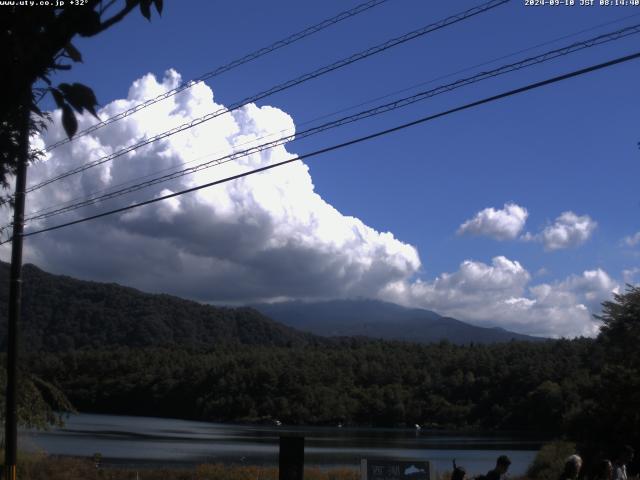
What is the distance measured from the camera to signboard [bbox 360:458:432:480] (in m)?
13.5

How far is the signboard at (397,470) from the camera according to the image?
44.2ft

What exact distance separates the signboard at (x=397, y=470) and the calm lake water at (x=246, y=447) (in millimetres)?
26029

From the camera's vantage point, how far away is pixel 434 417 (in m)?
96.5

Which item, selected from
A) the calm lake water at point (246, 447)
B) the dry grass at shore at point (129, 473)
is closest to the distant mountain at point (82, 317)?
the calm lake water at point (246, 447)

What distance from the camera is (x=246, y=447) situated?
2376 inches

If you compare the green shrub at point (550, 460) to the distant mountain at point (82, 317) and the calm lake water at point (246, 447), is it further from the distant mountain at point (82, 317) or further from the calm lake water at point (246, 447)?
the distant mountain at point (82, 317)

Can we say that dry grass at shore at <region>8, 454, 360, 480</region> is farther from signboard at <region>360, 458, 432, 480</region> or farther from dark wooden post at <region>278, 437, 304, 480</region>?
signboard at <region>360, 458, 432, 480</region>

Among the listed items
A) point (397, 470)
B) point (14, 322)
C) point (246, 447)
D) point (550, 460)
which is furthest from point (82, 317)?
point (397, 470)

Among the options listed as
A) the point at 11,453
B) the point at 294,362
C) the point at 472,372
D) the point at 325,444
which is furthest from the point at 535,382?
the point at 11,453

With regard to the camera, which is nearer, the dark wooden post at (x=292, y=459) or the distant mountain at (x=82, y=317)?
the dark wooden post at (x=292, y=459)

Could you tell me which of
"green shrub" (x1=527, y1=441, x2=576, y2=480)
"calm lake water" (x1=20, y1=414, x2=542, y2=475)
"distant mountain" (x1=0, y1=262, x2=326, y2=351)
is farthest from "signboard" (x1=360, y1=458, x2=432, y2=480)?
"distant mountain" (x1=0, y1=262, x2=326, y2=351)

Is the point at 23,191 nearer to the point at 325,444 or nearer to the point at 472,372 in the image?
the point at 325,444

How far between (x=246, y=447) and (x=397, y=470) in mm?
48507

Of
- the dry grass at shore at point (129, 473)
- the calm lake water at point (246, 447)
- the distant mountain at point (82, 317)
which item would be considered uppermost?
the distant mountain at point (82, 317)
